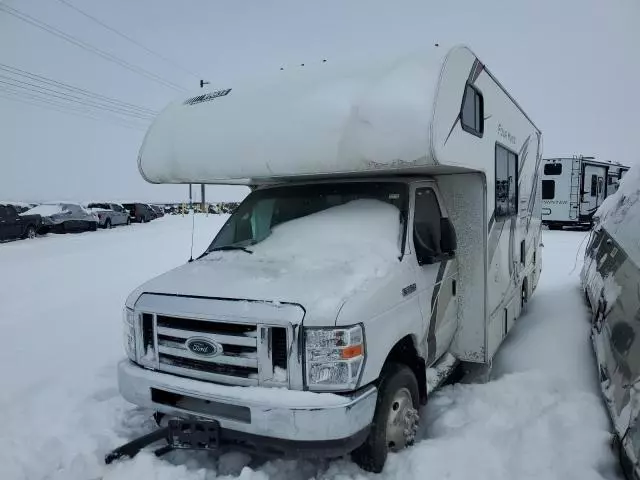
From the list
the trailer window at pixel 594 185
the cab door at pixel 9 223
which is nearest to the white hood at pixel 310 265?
the cab door at pixel 9 223

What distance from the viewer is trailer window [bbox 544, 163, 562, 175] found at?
71.9 feet

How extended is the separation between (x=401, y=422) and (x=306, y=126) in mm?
2317

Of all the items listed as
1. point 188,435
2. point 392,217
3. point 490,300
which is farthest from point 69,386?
point 490,300

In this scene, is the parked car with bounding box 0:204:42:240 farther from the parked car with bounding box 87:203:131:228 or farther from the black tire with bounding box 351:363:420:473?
the black tire with bounding box 351:363:420:473

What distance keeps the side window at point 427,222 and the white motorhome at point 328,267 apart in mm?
20

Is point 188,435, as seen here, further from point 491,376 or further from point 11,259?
point 11,259

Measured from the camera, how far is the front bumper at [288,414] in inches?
115

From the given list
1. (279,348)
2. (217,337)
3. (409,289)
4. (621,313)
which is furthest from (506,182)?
(217,337)

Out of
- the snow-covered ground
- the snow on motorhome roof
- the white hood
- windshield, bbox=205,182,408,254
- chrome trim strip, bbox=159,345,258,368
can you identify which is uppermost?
the snow on motorhome roof

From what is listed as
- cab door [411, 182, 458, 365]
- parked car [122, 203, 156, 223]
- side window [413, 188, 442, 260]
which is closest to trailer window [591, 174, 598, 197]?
cab door [411, 182, 458, 365]

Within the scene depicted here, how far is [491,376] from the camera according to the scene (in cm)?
517

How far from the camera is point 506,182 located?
556 centimetres

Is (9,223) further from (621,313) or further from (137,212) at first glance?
(621,313)

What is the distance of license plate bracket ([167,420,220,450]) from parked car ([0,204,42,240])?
19727 mm
